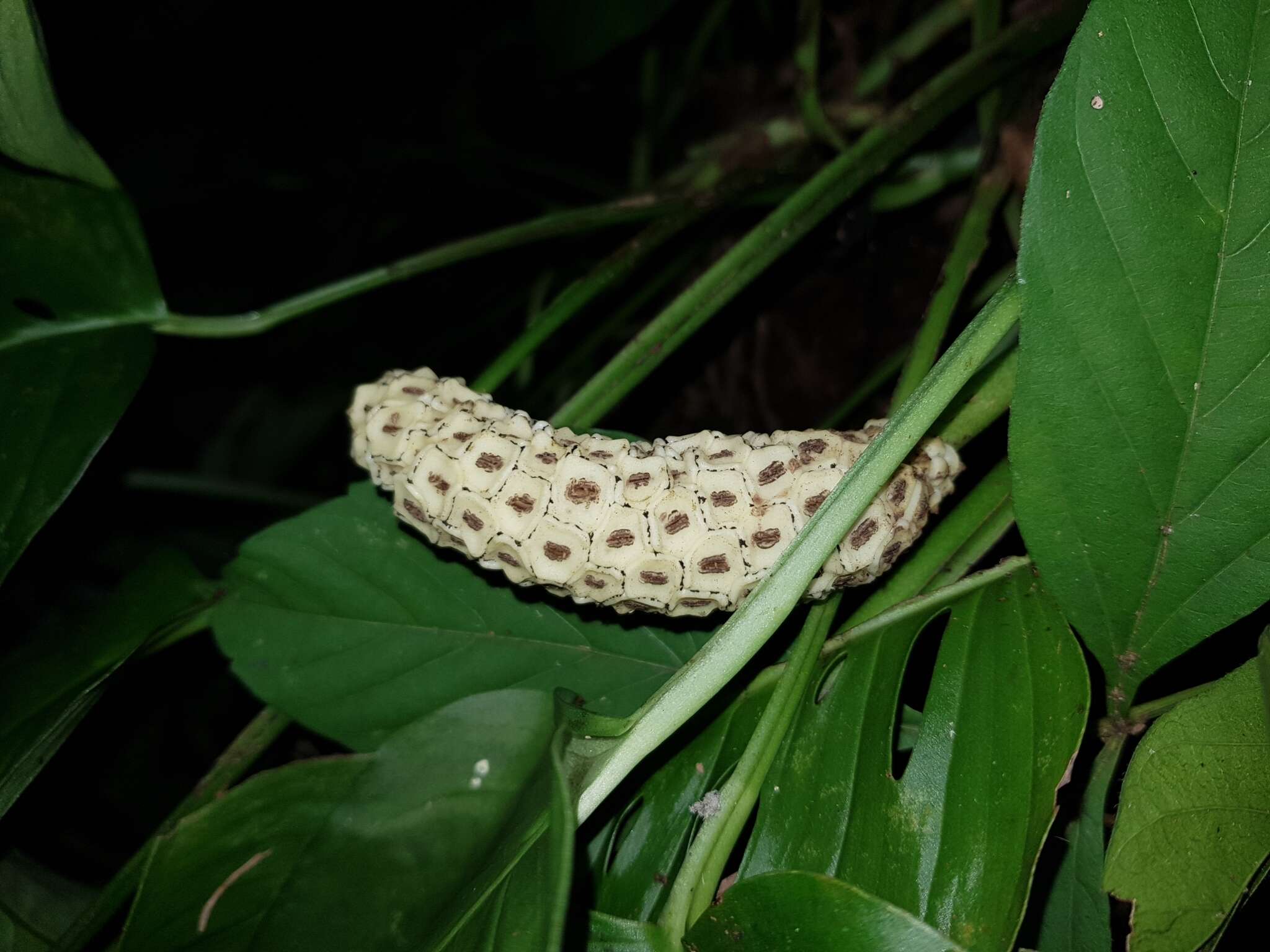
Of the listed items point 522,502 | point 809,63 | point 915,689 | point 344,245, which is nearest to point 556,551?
point 522,502

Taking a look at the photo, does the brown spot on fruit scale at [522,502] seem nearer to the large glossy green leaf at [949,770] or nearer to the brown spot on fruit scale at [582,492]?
the brown spot on fruit scale at [582,492]

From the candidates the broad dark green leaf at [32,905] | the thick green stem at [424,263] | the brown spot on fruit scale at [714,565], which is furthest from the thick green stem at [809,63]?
the broad dark green leaf at [32,905]

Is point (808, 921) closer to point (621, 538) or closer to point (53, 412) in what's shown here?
point (621, 538)

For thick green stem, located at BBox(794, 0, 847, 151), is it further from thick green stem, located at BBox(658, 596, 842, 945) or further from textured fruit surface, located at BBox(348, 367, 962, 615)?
thick green stem, located at BBox(658, 596, 842, 945)

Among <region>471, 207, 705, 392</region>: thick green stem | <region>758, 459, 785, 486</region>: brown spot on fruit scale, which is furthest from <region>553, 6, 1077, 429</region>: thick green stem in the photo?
<region>758, 459, 785, 486</region>: brown spot on fruit scale

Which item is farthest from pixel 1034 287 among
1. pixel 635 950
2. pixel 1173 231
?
pixel 635 950
